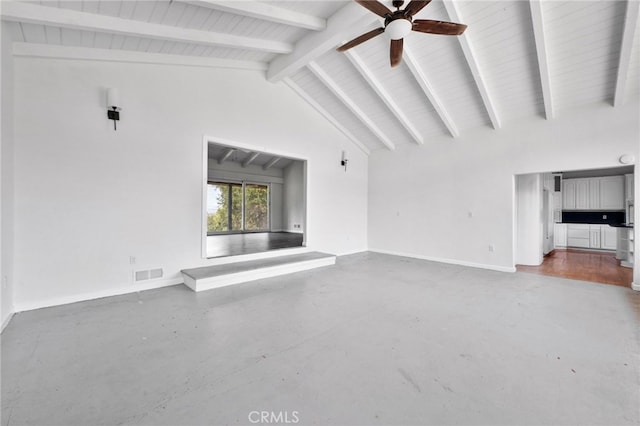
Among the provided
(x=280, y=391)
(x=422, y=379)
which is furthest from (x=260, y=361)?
(x=422, y=379)

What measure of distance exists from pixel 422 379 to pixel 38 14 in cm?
490

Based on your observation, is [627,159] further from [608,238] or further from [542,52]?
[608,238]

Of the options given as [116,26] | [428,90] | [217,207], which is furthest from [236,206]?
[428,90]

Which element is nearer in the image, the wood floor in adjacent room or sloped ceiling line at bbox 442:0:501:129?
sloped ceiling line at bbox 442:0:501:129

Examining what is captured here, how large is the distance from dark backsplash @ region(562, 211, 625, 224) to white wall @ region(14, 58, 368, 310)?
9586 millimetres

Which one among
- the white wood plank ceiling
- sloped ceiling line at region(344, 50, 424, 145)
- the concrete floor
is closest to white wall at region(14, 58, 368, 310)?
the white wood plank ceiling

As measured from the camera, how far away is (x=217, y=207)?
1005cm

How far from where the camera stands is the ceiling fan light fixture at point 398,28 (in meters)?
2.62

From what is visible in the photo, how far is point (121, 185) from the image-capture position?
11.7 ft

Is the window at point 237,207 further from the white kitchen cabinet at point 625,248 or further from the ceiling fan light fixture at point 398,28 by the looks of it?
the white kitchen cabinet at point 625,248

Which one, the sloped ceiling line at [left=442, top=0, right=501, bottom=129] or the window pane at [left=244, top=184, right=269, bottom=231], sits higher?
the sloped ceiling line at [left=442, top=0, right=501, bottom=129]

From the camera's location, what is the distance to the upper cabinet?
274 inches

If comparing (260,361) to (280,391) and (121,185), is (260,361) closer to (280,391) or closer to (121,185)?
(280,391)

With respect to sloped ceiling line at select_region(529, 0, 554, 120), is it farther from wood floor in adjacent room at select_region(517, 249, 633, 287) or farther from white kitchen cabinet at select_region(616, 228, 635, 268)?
white kitchen cabinet at select_region(616, 228, 635, 268)
